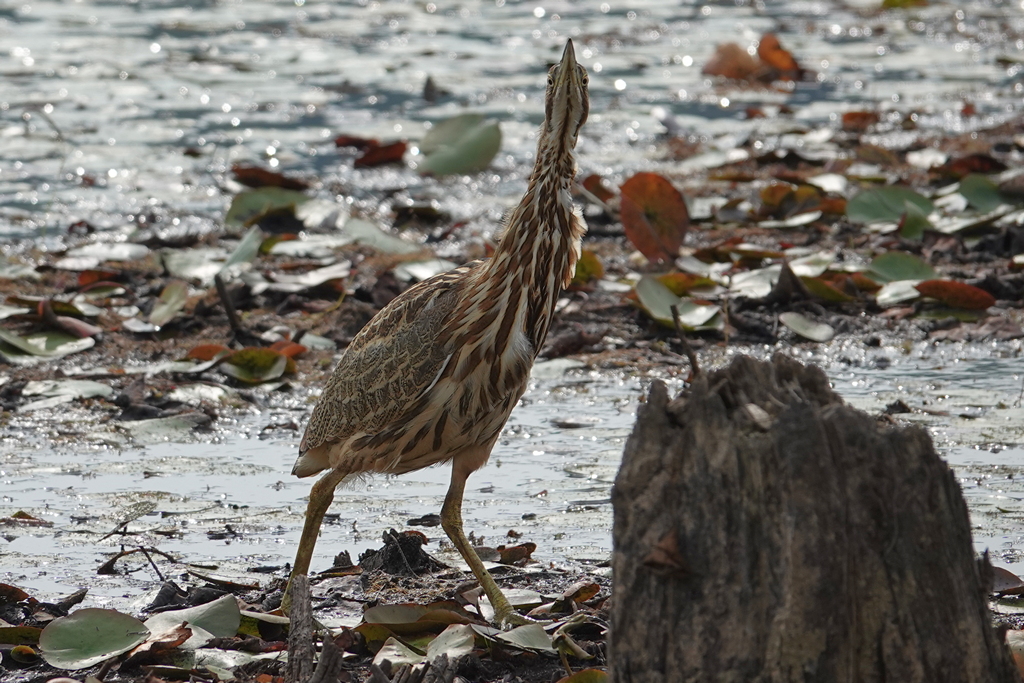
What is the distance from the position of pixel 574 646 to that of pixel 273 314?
4.36m

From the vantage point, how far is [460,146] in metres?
10.5

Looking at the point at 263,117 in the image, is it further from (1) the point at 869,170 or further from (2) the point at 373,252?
(1) the point at 869,170

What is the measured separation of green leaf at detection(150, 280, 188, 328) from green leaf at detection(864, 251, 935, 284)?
12.9 feet

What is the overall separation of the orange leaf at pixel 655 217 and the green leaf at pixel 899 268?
1128 millimetres

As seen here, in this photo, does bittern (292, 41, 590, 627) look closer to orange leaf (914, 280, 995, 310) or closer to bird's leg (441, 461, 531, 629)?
bird's leg (441, 461, 531, 629)

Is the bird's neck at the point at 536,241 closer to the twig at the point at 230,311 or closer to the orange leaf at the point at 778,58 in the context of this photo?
the twig at the point at 230,311

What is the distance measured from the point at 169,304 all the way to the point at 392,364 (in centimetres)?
334

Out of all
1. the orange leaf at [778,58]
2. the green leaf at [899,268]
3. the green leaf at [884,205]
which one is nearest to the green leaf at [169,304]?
the green leaf at [899,268]

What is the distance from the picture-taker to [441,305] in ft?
15.4

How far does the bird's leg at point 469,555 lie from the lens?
4344 millimetres

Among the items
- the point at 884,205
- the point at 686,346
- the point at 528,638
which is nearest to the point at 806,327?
the point at 884,205

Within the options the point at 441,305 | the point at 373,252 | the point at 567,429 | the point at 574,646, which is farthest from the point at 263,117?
the point at 574,646

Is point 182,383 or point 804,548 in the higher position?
point 804,548

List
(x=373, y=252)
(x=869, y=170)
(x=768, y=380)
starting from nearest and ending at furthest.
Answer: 1. (x=768, y=380)
2. (x=373, y=252)
3. (x=869, y=170)
